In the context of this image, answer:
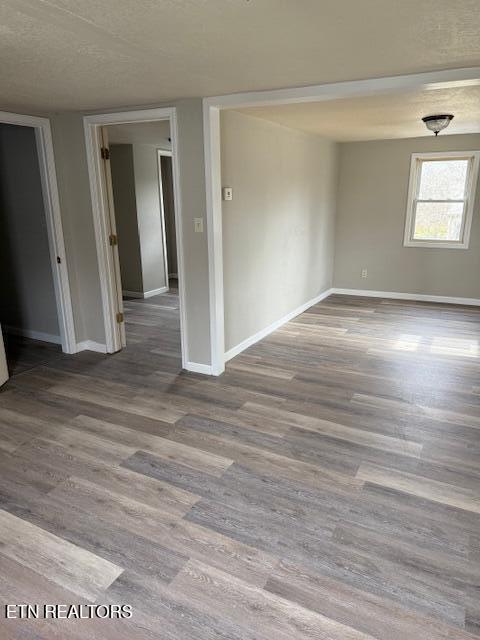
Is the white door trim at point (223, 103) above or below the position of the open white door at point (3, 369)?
above

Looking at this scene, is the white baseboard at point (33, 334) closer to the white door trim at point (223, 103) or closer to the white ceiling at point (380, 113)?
the white door trim at point (223, 103)

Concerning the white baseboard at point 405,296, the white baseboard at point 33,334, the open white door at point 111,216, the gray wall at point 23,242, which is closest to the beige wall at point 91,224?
the open white door at point 111,216

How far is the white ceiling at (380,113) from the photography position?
11.1 feet

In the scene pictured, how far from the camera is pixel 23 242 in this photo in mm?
4441

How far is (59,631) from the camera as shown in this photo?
5.16ft

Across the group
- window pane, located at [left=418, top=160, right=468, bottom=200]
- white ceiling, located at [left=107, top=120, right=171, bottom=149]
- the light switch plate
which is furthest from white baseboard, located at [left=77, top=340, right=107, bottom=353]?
window pane, located at [left=418, top=160, right=468, bottom=200]

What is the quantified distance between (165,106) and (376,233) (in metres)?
4.22

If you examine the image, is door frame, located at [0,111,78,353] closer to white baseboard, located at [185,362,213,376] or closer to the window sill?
white baseboard, located at [185,362,213,376]

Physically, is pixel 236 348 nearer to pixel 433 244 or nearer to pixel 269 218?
pixel 269 218

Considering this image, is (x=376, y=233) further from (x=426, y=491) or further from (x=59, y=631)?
(x=59, y=631)

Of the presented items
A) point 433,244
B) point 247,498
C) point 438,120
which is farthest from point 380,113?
point 247,498

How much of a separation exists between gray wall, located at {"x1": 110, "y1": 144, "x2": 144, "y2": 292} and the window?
405cm

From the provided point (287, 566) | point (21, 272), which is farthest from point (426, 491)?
point (21, 272)

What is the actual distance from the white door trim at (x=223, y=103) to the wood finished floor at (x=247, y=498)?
52cm
